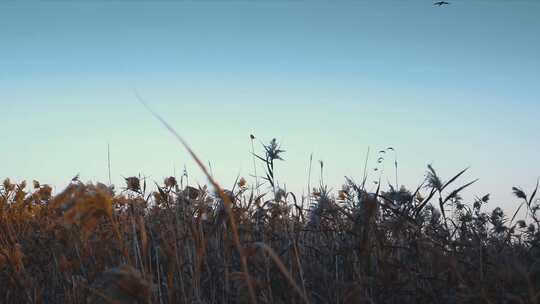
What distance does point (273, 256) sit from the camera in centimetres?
103

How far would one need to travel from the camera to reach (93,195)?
1190 mm

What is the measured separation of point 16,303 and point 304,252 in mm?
1836

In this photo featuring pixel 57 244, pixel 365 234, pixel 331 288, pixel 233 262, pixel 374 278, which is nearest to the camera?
pixel 365 234

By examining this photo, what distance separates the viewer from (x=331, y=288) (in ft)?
7.59

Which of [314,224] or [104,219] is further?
[104,219]

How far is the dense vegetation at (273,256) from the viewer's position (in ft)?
4.57

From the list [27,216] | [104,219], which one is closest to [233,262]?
[104,219]

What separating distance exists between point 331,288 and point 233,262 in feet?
2.73

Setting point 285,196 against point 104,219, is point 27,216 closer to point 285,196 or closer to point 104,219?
point 104,219

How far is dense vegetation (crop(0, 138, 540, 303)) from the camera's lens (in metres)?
1.39

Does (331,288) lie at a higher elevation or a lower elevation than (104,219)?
lower

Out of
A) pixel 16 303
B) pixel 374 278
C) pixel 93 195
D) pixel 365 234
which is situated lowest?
pixel 16 303

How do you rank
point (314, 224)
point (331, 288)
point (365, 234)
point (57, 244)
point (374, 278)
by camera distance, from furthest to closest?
point (57, 244) < point (314, 224) < point (331, 288) < point (374, 278) < point (365, 234)

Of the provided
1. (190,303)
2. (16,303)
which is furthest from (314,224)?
(16,303)
